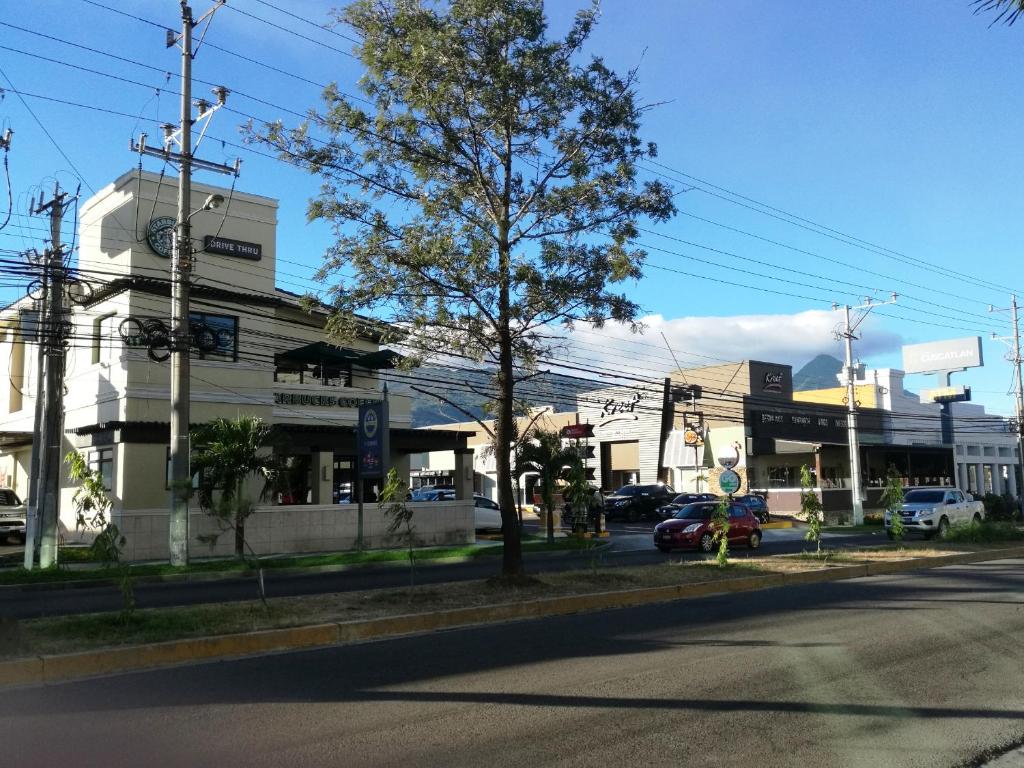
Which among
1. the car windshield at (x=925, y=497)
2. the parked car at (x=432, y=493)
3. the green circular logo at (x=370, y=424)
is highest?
the green circular logo at (x=370, y=424)

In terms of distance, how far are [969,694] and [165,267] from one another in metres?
24.1

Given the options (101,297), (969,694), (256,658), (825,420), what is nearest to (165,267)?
(101,297)

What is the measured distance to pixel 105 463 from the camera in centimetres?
2575

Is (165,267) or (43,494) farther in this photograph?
(165,267)

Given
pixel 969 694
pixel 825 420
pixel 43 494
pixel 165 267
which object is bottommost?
pixel 969 694

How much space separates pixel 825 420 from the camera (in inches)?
2005

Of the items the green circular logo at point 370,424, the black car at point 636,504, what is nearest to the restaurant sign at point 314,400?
the green circular logo at point 370,424

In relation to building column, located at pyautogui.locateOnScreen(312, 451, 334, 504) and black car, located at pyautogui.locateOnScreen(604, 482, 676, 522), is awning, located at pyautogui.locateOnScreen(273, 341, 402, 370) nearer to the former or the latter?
building column, located at pyautogui.locateOnScreen(312, 451, 334, 504)

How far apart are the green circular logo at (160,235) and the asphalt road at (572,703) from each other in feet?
63.1

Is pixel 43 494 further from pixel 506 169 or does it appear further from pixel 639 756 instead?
pixel 639 756

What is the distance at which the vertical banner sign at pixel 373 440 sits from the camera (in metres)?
23.7

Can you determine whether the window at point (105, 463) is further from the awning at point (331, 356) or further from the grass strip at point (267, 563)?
the awning at point (331, 356)

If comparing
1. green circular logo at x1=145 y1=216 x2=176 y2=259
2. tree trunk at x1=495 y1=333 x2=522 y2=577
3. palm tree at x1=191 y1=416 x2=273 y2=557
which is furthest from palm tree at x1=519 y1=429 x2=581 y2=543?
tree trunk at x1=495 y1=333 x2=522 y2=577

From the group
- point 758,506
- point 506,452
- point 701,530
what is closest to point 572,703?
point 506,452
